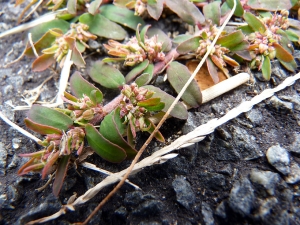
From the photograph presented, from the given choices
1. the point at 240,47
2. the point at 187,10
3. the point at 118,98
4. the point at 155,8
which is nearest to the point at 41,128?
the point at 118,98

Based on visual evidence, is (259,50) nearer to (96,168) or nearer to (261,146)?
(261,146)

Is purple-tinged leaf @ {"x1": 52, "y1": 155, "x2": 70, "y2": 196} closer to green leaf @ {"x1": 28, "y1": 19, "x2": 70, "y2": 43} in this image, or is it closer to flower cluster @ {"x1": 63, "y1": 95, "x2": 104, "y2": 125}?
flower cluster @ {"x1": 63, "y1": 95, "x2": 104, "y2": 125}

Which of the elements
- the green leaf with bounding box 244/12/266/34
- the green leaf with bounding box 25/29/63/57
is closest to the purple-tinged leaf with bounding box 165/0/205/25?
the green leaf with bounding box 244/12/266/34

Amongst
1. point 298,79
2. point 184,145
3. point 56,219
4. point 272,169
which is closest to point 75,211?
point 56,219

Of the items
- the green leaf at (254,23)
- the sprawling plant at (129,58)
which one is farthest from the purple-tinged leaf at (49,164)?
the green leaf at (254,23)

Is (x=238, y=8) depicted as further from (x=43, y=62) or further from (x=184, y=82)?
(x=43, y=62)
